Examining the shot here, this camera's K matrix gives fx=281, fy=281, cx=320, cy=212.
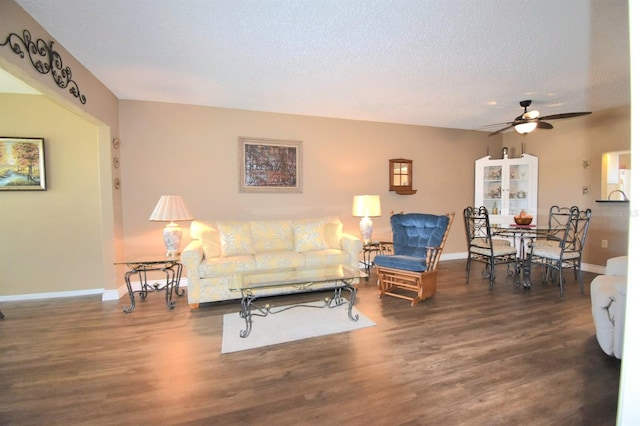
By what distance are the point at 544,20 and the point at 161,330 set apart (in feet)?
13.7

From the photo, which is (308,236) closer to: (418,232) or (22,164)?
(418,232)

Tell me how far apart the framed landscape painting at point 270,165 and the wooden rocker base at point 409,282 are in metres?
1.97

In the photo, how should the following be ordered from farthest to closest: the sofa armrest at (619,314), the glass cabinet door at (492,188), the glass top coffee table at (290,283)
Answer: the glass cabinet door at (492,188) → the glass top coffee table at (290,283) → the sofa armrest at (619,314)

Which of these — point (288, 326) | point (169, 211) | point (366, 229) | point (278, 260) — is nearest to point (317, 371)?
point (288, 326)

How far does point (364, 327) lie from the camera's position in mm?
2662

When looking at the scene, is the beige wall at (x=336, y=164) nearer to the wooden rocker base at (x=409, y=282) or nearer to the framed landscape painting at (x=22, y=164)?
the framed landscape painting at (x=22, y=164)

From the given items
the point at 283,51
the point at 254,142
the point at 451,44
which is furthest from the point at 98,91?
the point at 451,44

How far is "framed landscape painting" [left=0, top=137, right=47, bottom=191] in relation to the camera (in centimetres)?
331

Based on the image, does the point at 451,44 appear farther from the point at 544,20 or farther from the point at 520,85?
the point at 520,85

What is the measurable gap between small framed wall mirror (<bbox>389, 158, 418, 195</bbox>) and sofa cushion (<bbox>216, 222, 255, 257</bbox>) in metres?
2.74

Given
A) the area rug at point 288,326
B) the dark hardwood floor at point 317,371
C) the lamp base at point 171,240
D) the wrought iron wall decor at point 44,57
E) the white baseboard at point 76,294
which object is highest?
the wrought iron wall decor at point 44,57

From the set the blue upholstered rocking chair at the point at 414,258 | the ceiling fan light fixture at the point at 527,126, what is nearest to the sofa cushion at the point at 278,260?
the blue upholstered rocking chair at the point at 414,258

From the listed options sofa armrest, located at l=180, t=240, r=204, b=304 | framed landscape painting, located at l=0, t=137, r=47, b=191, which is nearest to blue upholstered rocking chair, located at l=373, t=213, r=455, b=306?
sofa armrest, located at l=180, t=240, r=204, b=304

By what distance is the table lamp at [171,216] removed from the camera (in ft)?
10.8
